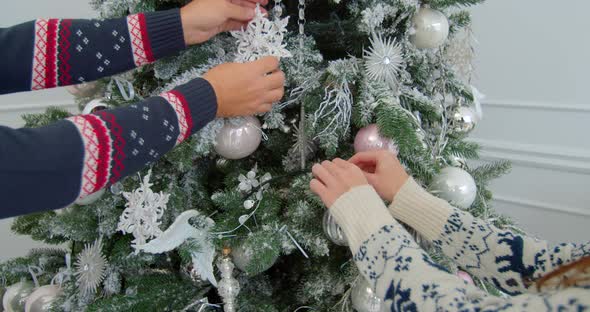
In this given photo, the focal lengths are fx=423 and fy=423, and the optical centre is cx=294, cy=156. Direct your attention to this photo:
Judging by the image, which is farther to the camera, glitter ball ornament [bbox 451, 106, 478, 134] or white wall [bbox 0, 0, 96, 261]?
white wall [bbox 0, 0, 96, 261]

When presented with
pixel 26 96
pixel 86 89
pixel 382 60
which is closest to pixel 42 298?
pixel 86 89

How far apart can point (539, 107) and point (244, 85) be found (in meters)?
1.17

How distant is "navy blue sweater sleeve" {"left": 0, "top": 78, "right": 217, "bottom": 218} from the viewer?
38cm

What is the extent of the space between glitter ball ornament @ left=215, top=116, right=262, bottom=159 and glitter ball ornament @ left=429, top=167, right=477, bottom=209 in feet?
0.87

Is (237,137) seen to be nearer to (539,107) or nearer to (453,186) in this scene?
(453,186)

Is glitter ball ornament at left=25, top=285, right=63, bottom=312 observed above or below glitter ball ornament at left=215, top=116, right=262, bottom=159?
below

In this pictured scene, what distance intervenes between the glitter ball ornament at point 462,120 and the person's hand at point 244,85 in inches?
13.1

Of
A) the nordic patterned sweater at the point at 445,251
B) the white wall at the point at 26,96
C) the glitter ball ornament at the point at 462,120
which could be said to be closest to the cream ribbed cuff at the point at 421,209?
the nordic patterned sweater at the point at 445,251

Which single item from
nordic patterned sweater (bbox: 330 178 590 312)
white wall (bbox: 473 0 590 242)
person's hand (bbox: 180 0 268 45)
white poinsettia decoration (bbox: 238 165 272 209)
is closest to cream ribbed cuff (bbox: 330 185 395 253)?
nordic patterned sweater (bbox: 330 178 590 312)

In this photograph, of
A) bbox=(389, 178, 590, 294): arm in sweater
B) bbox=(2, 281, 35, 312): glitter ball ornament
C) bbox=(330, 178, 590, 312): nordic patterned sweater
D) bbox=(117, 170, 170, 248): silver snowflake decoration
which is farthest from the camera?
bbox=(2, 281, 35, 312): glitter ball ornament

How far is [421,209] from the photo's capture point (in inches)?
21.0

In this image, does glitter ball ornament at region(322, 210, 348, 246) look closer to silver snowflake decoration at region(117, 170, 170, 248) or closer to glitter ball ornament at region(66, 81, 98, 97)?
silver snowflake decoration at region(117, 170, 170, 248)

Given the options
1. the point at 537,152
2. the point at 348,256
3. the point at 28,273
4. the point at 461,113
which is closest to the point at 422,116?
the point at 461,113

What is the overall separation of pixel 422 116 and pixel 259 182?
0.27 metres
